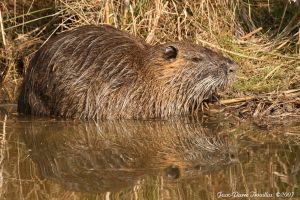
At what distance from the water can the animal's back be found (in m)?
0.18

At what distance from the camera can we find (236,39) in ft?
20.4

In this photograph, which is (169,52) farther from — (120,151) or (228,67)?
(120,151)

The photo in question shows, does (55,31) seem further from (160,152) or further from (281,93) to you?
(160,152)

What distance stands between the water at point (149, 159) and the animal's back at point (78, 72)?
0.18 meters

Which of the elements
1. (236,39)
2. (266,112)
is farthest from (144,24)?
(266,112)

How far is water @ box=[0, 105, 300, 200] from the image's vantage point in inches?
131

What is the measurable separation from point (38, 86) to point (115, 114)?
1.94 ft

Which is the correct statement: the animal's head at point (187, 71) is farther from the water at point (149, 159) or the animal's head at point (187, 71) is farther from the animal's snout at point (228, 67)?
the water at point (149, 159)

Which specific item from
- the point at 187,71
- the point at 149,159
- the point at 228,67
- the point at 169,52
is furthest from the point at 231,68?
the point at 149,159

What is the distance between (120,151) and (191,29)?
91.7 inches

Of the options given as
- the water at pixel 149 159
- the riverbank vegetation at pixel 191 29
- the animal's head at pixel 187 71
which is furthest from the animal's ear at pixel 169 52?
the riverbank vegetation at pixel 191 29

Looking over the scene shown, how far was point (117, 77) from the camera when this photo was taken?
5105 millimetres

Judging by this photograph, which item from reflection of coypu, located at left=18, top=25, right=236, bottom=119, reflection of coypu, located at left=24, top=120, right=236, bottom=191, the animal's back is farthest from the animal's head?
reflection of coypu, located at left=24, top=120, right=236, bottom=191

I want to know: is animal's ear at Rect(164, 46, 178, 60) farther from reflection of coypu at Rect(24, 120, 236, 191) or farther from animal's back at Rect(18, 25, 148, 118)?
reflection of coypu at Rect(24, 120, 236, 191)
